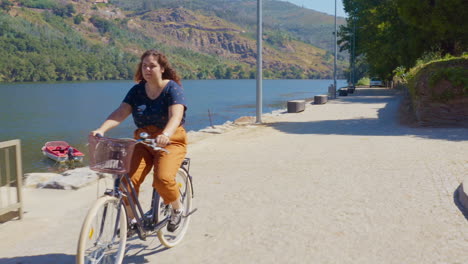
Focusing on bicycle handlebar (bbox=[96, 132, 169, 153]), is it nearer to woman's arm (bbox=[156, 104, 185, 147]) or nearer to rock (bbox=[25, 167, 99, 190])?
woman's arm (bbox=[156, 104, 185, 147])

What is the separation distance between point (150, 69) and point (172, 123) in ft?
1.76

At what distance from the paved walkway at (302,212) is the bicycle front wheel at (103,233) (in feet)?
1.67

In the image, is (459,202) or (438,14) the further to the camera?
(438,14)

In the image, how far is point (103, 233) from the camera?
12.7 feet

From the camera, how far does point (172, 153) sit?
418 centimetres

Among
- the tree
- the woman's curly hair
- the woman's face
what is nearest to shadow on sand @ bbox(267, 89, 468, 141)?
the tree

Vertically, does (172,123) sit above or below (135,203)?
above

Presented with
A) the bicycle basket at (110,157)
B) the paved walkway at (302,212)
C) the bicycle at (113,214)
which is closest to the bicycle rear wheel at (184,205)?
the paved walkway at (302,212)

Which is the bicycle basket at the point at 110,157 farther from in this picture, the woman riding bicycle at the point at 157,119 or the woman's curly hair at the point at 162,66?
the woman's curly hair at the point at 162,66

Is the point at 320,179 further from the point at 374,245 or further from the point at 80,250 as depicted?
the point at 80,250

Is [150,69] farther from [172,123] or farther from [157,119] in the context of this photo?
[172,123]

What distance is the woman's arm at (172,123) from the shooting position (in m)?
3.88

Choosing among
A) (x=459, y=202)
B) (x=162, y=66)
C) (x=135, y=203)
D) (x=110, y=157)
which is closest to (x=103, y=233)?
(x=135, y=203)

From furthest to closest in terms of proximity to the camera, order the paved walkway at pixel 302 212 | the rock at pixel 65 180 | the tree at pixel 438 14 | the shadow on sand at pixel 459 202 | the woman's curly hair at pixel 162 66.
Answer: the tree at pixel 438 14
the rock at pixel 65 180
the shadow on sand at pixel 459 202
the paved walkway at pixel 302 212
the woman's curly hair at pixel 162 66
